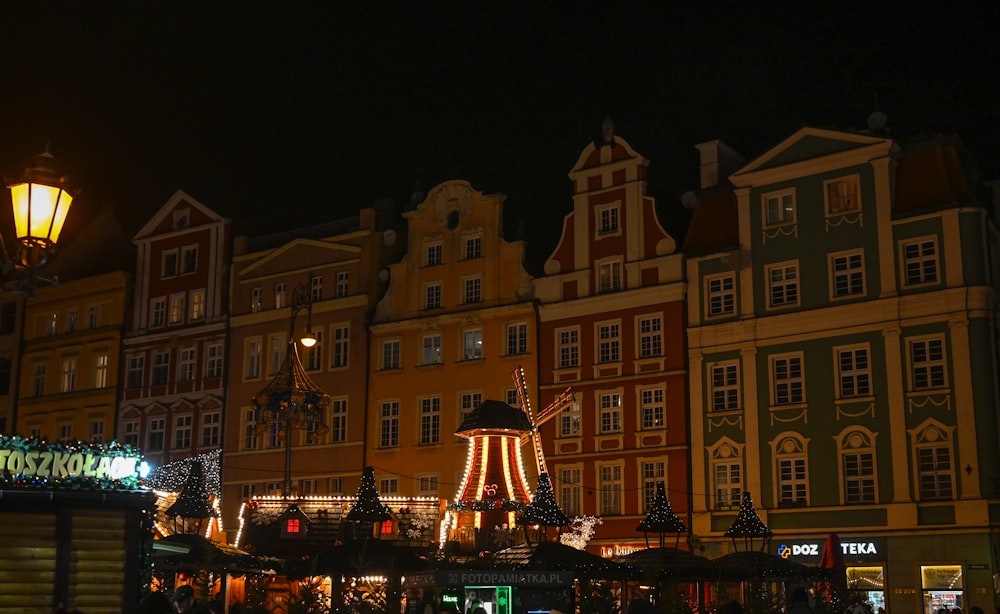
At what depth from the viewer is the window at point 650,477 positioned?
1533 inches

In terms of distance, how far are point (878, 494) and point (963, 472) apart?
2425 mm

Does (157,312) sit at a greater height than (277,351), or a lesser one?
greater

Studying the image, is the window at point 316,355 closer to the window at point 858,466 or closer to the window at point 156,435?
the window at point 156,435

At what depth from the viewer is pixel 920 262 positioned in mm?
35781

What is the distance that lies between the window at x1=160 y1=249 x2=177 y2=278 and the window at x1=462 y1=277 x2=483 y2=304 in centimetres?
1380

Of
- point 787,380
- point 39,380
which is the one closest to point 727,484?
point 787,380

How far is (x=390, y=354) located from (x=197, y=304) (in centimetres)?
959

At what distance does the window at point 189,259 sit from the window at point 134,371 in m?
3.87

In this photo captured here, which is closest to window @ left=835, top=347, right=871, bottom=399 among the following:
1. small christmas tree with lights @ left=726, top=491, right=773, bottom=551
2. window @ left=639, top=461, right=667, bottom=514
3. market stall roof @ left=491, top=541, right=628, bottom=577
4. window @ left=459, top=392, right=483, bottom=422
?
window @ left=639, top=461, right=667, bottom=514

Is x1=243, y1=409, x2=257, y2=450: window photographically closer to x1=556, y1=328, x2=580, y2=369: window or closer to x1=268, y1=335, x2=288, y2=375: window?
x1=268, y1=335, x2=288, y2=375: window

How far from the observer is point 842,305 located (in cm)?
3669

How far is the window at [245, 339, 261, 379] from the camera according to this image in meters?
48.1

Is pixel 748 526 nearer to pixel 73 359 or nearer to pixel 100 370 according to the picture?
pixel 100 370

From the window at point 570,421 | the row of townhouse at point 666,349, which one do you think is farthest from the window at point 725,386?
the window at point 570,421
